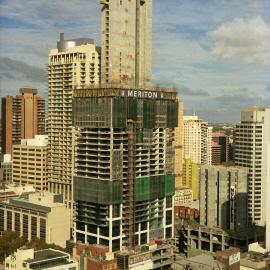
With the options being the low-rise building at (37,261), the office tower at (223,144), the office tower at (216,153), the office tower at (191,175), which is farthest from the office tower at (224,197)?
the office tower at (223,144)

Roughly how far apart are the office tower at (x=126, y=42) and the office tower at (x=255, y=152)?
12.3m

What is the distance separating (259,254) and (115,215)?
9.91 metres

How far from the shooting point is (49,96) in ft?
171

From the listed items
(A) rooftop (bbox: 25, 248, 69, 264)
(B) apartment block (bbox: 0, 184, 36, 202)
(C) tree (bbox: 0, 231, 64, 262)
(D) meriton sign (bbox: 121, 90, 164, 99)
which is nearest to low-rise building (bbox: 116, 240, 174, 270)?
(A) rooftop (bbox: 25, 248, 69, 264)

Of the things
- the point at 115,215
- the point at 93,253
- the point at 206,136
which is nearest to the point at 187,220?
the point at 115,215

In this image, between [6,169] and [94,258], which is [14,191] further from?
[94,258]

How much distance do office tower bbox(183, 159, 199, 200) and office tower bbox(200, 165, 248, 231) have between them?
2604 centimetres

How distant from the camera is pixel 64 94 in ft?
167

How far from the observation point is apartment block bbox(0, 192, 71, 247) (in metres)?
42.0

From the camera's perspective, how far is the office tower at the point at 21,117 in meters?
77.5

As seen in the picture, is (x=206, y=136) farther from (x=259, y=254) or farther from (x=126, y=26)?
(x=259, y=254)

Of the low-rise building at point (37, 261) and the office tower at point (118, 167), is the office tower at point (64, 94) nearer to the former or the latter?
the office tower at point (118, 167)

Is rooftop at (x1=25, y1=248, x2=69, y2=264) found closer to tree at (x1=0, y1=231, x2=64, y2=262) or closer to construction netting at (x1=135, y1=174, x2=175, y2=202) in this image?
tree at (x1=0, y1=231, x2=64, y2=262)

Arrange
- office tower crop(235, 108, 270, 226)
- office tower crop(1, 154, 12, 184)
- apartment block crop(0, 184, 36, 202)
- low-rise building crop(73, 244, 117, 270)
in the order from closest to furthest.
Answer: low-rise building crop(73, 244, 117, 270) → apartment block crop(0, 184, 36, 202) → office tower crop(235, 108, 270, 226) → office tower crop(1, 154, 12, 184)
